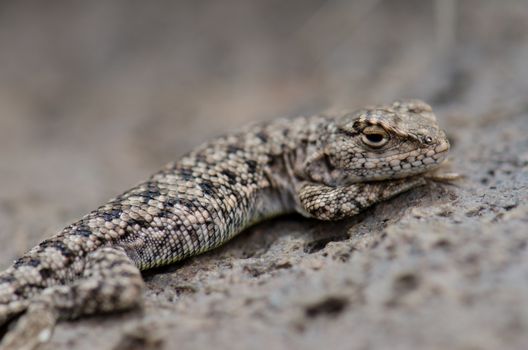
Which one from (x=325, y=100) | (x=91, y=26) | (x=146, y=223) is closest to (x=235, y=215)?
(x=146, y=223)

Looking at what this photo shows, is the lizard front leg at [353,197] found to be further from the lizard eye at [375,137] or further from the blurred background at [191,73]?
the blurred background at [191,73]

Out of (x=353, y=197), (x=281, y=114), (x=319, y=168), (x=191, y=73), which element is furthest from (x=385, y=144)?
(x=191, y=73)

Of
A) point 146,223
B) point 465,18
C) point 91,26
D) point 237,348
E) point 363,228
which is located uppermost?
point 91,26

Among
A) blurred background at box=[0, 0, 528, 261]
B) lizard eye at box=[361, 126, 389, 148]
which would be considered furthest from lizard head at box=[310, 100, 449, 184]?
blurred background at box=[0, 0, 528, 261]

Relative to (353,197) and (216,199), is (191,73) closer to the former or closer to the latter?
(216,199)

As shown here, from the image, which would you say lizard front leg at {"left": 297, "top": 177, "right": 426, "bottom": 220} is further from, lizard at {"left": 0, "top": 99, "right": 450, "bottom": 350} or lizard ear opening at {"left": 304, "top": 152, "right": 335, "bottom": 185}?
lizard ear opening at {"left": 304, "top": 152, "right": 335, "bottom": 185}

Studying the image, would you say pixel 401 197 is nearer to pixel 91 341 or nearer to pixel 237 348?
pixel 237 348
